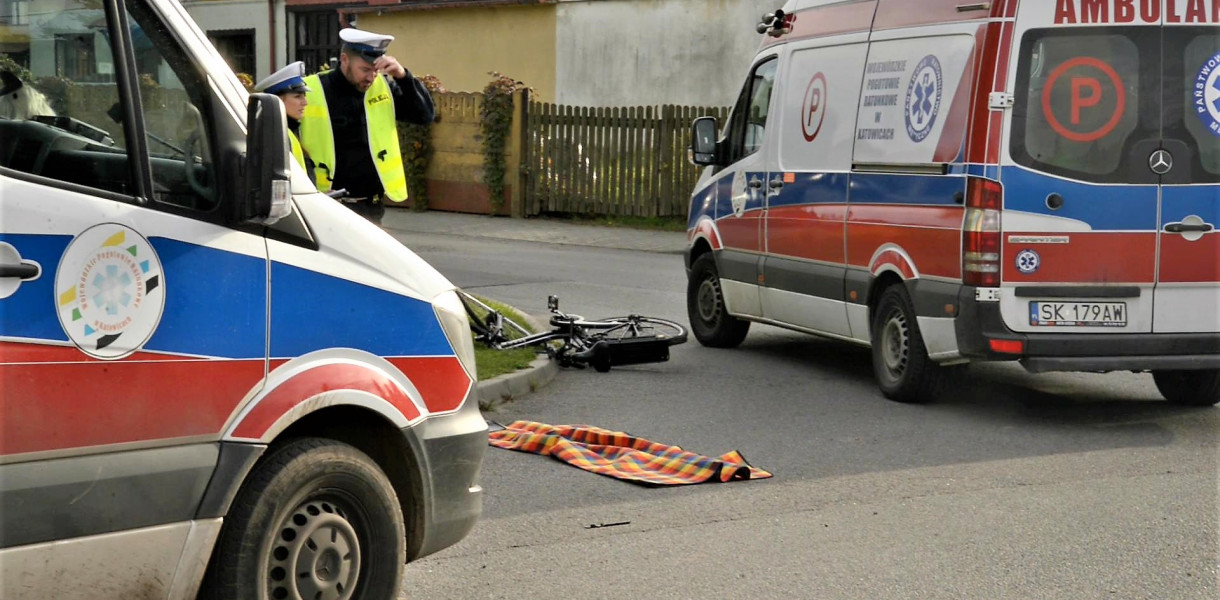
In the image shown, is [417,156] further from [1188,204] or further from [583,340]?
[1188,204]

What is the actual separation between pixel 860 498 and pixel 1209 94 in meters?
3.21

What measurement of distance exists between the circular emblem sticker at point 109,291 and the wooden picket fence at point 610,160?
17.7 metres

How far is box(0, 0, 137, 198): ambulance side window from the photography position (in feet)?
12.4

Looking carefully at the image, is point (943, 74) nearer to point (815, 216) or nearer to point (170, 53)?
point (815, 216)

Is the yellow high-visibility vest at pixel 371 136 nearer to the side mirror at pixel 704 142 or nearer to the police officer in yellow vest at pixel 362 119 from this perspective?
the police officer in yellow vest at pixel 362 119

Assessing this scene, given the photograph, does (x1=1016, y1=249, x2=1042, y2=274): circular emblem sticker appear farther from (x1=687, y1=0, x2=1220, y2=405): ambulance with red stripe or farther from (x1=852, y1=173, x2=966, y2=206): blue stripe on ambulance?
(x1=852, y1=173, x2=966, y2=206): blue stripe on ambulance

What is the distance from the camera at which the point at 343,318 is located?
14.4 ft

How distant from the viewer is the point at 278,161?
409 centimetres

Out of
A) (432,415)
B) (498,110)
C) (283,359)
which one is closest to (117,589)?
(283,359)

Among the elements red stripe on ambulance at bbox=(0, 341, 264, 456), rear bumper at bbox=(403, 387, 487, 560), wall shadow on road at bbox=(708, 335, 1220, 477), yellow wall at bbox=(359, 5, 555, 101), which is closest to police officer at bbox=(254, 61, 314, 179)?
rear bumper at bbox=(403, 387, 487, 560)

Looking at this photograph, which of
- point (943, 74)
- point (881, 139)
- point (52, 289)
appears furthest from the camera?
point (881, 139)

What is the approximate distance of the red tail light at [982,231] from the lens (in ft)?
26.3

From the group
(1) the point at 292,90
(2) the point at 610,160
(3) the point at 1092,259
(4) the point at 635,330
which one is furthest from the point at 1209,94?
(2) the point at 610,160

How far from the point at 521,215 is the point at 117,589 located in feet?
64.2
